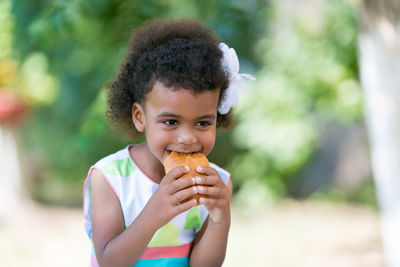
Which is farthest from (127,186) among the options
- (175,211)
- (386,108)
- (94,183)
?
(386,108)

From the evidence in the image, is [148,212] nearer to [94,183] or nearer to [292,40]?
[94,183]

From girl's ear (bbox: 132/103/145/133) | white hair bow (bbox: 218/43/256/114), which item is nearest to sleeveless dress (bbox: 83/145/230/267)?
girl's ear (bbox: 132/103/145/133)

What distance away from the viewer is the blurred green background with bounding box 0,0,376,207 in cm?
417

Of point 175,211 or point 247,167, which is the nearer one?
point 175,211

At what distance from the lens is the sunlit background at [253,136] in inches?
187

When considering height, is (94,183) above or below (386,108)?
below

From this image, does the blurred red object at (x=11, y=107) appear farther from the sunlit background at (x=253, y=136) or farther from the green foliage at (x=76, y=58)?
the green foliage at (x=76, y=58)

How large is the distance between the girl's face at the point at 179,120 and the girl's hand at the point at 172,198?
0.11 m

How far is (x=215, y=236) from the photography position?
1.88 meters

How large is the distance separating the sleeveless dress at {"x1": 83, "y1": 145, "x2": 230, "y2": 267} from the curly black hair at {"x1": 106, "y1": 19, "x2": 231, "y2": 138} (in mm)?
244

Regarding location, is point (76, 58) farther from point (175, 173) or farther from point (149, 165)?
point (175, 173)

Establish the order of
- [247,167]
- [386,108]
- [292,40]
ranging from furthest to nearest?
1. [247,167]
2. [292,40]
3. [386,108]

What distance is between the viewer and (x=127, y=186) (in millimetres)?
1895

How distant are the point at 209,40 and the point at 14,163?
5377 mm
